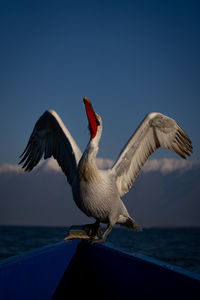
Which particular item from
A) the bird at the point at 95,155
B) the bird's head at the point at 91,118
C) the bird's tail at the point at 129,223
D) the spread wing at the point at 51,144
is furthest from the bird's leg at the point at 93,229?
the bird's head at the point at 91,118

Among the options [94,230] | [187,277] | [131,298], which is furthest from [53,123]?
[187,277]

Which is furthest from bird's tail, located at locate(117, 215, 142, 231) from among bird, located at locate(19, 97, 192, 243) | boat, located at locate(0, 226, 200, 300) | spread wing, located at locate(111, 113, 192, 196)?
boat, located at locate(0, 226, 200, 300)

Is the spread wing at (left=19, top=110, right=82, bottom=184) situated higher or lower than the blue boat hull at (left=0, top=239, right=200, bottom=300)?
higher

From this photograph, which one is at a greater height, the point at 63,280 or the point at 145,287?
the point at 145,287

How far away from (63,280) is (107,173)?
1244mm

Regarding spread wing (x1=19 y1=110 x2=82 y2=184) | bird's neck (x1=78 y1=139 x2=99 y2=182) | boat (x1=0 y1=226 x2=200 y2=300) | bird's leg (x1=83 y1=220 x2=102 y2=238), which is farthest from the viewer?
spread wing (x1=19 y1=110 x2=82 y2=184)

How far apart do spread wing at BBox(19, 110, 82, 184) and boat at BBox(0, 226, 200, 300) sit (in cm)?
147

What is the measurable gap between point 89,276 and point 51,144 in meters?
2.18

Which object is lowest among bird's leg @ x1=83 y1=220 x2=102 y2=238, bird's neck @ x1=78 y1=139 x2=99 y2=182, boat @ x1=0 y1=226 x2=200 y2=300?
boat @ x1=0 y1=226 x2=200 y2=300

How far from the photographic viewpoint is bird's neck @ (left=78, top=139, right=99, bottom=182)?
2564 millimetres

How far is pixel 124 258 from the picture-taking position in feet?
5.56

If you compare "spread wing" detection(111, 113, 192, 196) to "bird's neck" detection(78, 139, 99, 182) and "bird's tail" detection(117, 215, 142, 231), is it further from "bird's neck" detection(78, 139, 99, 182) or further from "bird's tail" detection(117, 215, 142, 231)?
"bird's neck" detection(78, 139, 99, 182)

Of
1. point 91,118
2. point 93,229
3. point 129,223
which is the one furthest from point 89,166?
point 129,223

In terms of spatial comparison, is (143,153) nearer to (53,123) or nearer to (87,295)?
(53,123)
